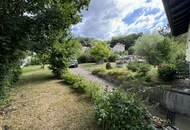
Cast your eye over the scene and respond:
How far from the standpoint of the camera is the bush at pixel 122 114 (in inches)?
276

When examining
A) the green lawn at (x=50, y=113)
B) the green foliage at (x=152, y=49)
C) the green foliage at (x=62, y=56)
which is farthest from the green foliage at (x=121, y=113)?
the green foliage at (x=152, y=49)

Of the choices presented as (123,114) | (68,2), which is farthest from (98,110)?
(68,2)

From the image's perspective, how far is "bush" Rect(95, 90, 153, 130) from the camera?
7.01 metres

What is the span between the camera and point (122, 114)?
7332mm

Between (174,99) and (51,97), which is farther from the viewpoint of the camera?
(51,97)

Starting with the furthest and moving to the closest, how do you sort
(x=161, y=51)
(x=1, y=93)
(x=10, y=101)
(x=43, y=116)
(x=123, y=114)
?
(x=161, y=51) < (x=10, y=101) < (x=1, y=93) < (x=43, y=116) < (x=123, y=114)

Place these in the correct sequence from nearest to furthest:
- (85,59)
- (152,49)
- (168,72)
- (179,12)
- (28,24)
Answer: (28,24)
(179,12)
(168,72)
(152,49)
(85,59)

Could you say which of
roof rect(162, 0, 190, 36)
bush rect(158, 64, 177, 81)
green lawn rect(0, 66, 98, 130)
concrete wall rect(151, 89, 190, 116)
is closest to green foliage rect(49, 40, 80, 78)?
bush rect(158, 64, 177, 81)

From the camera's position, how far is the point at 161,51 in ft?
91.2

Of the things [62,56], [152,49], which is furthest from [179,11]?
[152,49]

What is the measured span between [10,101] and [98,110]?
21.4 ft

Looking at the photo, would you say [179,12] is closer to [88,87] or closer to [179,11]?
[179,11]

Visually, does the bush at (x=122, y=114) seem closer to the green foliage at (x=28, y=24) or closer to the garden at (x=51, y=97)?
the garden at (x=51, y=97)

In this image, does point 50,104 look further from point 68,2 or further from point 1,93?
point 68,2
